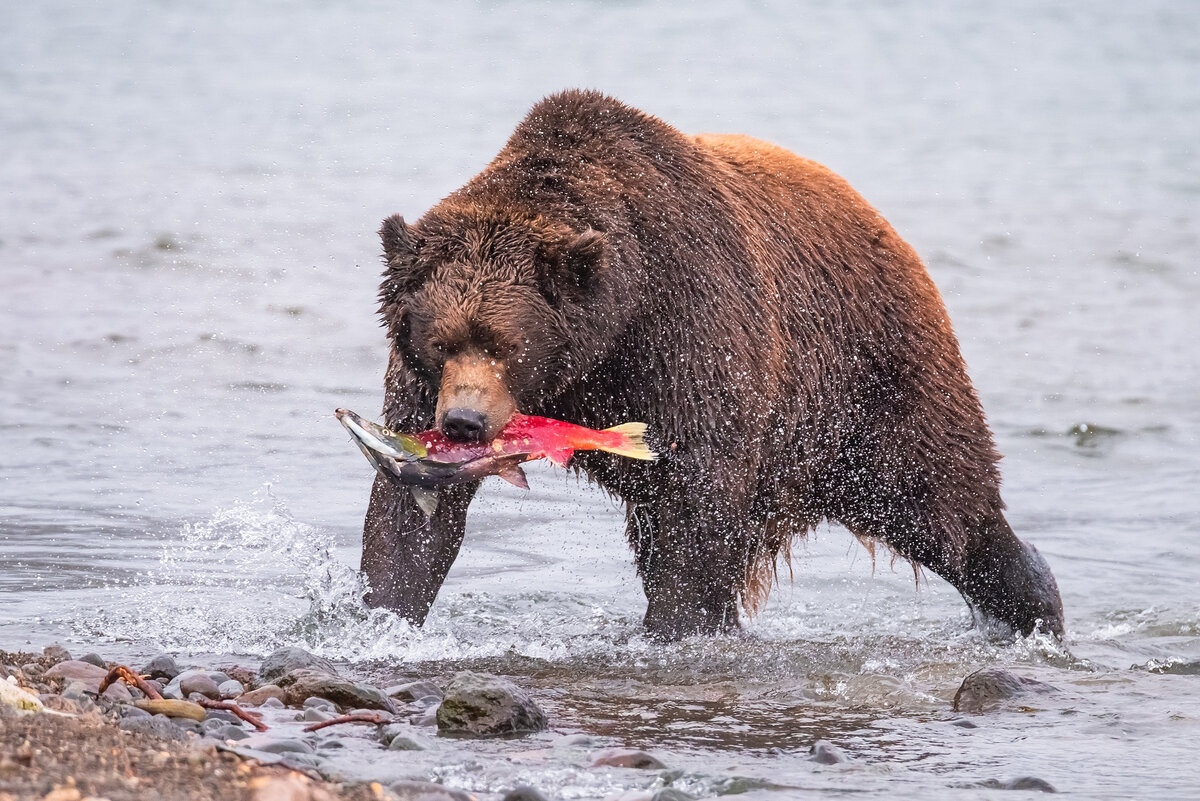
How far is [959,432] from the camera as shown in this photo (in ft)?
24.2

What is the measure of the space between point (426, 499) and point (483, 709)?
107cm

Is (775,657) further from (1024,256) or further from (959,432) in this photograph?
(1024,256)

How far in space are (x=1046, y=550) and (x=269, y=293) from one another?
862 centimetres

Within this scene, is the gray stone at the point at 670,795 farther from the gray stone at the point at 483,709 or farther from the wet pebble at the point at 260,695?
the wet pebble at the point at 260,695

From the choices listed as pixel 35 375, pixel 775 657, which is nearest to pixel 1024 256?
pixel 35 375

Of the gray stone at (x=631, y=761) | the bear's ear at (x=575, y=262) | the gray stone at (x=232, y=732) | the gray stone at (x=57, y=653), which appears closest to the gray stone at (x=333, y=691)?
the gray stone at (x=232, y=732)

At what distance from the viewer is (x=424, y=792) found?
4223 millimetres

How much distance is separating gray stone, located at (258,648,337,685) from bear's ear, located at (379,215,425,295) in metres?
1.32

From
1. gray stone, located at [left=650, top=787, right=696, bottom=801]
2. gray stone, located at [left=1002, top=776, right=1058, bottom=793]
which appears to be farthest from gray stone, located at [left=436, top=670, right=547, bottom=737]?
gray stone, located at [left=1002, top=776, right=1058, bottom=793]

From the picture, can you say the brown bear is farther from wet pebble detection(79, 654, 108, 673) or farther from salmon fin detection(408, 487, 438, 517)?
wet pebble detection(79, 654, 108, 673)

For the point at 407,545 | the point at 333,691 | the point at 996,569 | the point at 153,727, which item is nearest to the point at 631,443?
the point at 407,545

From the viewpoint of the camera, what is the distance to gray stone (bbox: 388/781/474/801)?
4.09 meters

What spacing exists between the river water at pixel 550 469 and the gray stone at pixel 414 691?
390 mm

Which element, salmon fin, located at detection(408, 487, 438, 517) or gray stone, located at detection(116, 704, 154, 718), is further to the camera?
salmon fin, located at detection(408, 487, 438, 517)
